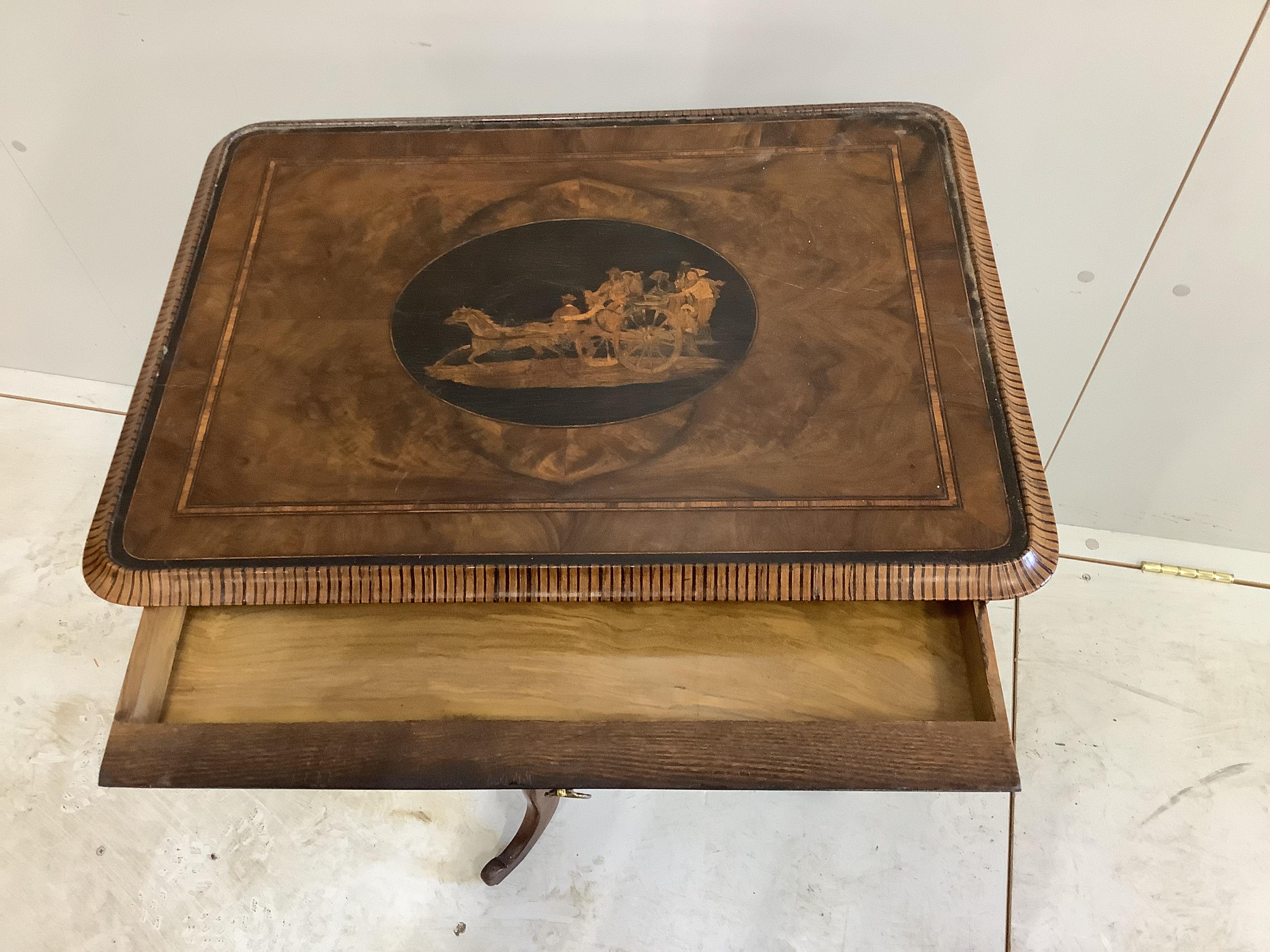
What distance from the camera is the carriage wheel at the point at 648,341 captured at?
711 mm

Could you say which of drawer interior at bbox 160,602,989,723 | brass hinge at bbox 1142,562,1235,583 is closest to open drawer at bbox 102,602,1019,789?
drawer interior at bbox 160,602,989,723

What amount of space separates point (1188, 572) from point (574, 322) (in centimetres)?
101

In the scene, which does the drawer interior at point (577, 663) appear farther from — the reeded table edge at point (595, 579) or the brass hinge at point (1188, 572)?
the brass hinge at point (1188, 572)

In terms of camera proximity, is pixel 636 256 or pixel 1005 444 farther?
pixel 636 256

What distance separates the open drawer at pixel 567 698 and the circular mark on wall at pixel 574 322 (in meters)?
0.16

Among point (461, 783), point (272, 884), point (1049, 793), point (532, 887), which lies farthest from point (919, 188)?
point (272, 884)

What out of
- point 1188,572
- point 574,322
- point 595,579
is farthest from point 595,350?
point 1188,572

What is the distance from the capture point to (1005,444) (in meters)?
0.65

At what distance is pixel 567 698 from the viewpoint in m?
0.66

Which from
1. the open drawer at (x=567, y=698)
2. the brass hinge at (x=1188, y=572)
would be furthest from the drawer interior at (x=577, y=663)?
the brass hinge at (x=1188, y=572)

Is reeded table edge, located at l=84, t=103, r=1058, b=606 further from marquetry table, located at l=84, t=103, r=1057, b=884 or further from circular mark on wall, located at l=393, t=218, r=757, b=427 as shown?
circular mark on wall, located at l=393, t=218, r=757, b=427

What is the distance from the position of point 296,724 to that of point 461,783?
12cm

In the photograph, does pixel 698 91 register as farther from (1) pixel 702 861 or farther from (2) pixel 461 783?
(1) pixel 702 861

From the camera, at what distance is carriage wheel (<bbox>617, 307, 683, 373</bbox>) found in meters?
0.71
